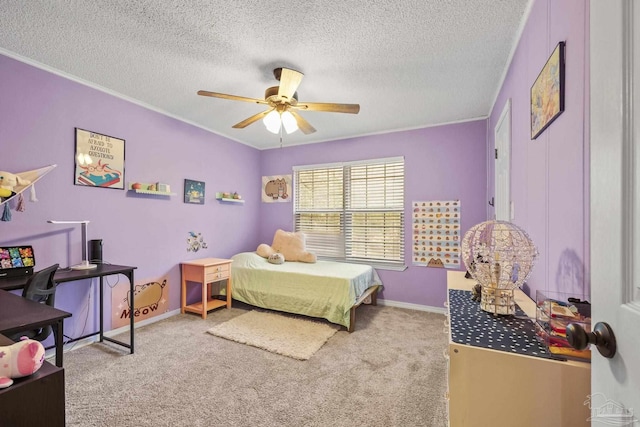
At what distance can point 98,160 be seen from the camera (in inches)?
106

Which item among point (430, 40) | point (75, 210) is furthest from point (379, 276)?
point (75, 210)

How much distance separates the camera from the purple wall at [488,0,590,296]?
3.50ft

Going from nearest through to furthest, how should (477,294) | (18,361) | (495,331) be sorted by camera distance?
(18,361) < (495,331) < (477,294)

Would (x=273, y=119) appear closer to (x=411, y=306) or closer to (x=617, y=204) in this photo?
(x=617, y=204)

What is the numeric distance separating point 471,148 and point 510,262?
2491 mm

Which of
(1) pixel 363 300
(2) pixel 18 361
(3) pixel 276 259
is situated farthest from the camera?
(3) pixel 276 259

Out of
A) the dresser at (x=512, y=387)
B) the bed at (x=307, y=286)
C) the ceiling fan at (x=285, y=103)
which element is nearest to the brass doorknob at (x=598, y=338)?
the dresser at (x=512, y=387)

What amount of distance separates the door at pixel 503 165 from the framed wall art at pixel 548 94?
2.08 ft

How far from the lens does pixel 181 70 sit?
7.77 feet

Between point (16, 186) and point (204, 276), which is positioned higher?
point (16, 186)

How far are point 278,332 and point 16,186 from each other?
7.94ft

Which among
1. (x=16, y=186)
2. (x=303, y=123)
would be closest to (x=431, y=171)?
(x=303, y=123)

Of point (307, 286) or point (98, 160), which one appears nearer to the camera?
point (98, 160)

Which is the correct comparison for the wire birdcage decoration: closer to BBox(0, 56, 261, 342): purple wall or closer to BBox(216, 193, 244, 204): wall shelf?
BBox(0, 56, 261, 342): purple wall
